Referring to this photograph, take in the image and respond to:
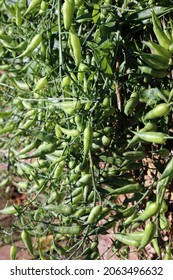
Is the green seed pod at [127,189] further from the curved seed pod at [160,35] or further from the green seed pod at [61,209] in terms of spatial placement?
the curved seed pod at [160,35]

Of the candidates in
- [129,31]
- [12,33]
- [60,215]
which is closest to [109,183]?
[60,215]

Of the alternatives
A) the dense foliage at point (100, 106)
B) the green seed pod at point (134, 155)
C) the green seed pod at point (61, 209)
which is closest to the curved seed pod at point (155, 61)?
the dense foliage at point (100, 106)

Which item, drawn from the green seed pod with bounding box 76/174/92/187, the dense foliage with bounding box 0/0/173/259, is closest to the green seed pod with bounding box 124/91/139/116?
the dense foliage with bounding box 0/0/173/259

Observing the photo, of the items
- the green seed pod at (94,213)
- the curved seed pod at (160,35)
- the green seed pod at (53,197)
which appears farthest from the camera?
the green seed pod at (53,197)

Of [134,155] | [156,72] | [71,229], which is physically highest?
[156,72]

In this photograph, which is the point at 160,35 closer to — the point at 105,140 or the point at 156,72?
the point at 156,72

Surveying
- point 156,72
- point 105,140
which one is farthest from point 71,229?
point 156,72

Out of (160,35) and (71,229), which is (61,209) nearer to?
(71,229)

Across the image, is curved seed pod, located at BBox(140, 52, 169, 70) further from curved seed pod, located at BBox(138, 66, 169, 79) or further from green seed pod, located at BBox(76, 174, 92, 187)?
green seed pod, located at BBox(76, 174, 92, 187)

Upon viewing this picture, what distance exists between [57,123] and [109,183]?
0.13 meters

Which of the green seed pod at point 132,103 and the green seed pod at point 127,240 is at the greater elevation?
the green seed pod at point 132,103

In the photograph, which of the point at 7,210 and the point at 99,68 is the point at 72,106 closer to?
the point at 99,68

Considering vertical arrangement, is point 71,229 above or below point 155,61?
below

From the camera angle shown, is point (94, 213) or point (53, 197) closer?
point (94, 213)
